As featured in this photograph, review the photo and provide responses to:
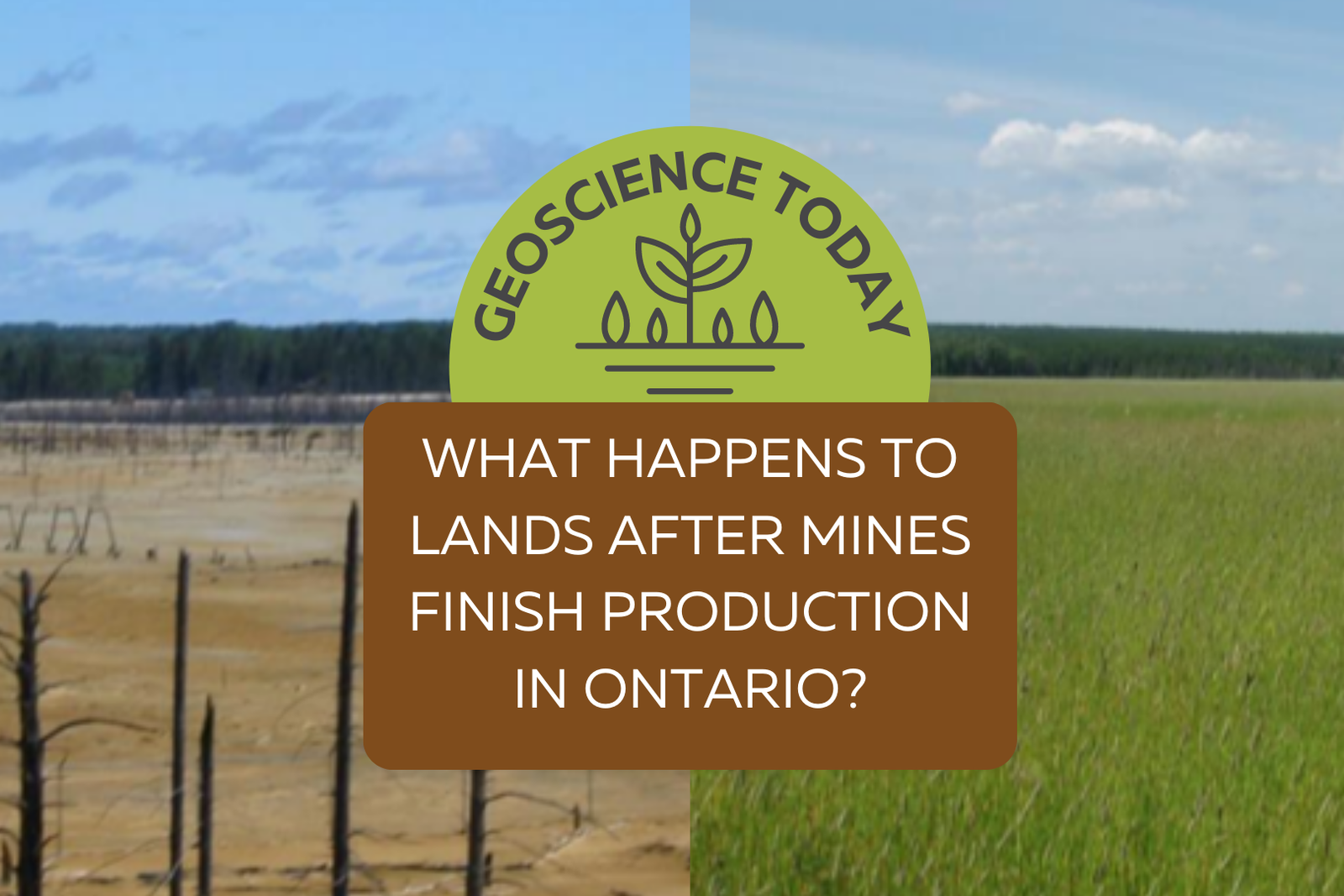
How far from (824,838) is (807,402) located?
1234mm

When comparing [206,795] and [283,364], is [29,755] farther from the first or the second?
[283,364]

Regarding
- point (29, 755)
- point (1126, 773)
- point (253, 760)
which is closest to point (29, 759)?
point (29, 755)

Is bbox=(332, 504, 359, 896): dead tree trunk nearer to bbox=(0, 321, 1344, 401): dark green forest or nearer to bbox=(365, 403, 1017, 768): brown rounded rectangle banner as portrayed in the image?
bbox=(365, 403, 1017, 768): brown rounded rectangle banner

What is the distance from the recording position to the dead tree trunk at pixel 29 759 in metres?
4.00

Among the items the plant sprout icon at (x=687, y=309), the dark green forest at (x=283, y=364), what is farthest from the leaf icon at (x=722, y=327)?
the dark green forest at (x=283, y=364)

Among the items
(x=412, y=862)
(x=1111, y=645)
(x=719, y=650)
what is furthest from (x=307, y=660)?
(x=719, y=650)

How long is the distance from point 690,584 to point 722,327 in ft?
2.46

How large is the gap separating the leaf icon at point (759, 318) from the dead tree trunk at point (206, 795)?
182 cm

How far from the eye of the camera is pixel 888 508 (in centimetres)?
557

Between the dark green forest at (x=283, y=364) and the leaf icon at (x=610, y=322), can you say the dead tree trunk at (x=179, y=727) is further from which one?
the dark green forest at (x=283, y=364)

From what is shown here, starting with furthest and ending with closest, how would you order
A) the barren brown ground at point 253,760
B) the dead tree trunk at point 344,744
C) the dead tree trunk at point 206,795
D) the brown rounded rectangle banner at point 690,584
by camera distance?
the barren brown ground at point 253,760, the brown rounded rectangle banner at point 690,584, the dead tree trunk at point 206,795, the dead tree trunk at point 344,744

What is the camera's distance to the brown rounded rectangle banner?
209 inches

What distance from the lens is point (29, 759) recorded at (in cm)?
407

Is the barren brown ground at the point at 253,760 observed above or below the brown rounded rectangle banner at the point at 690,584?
below
